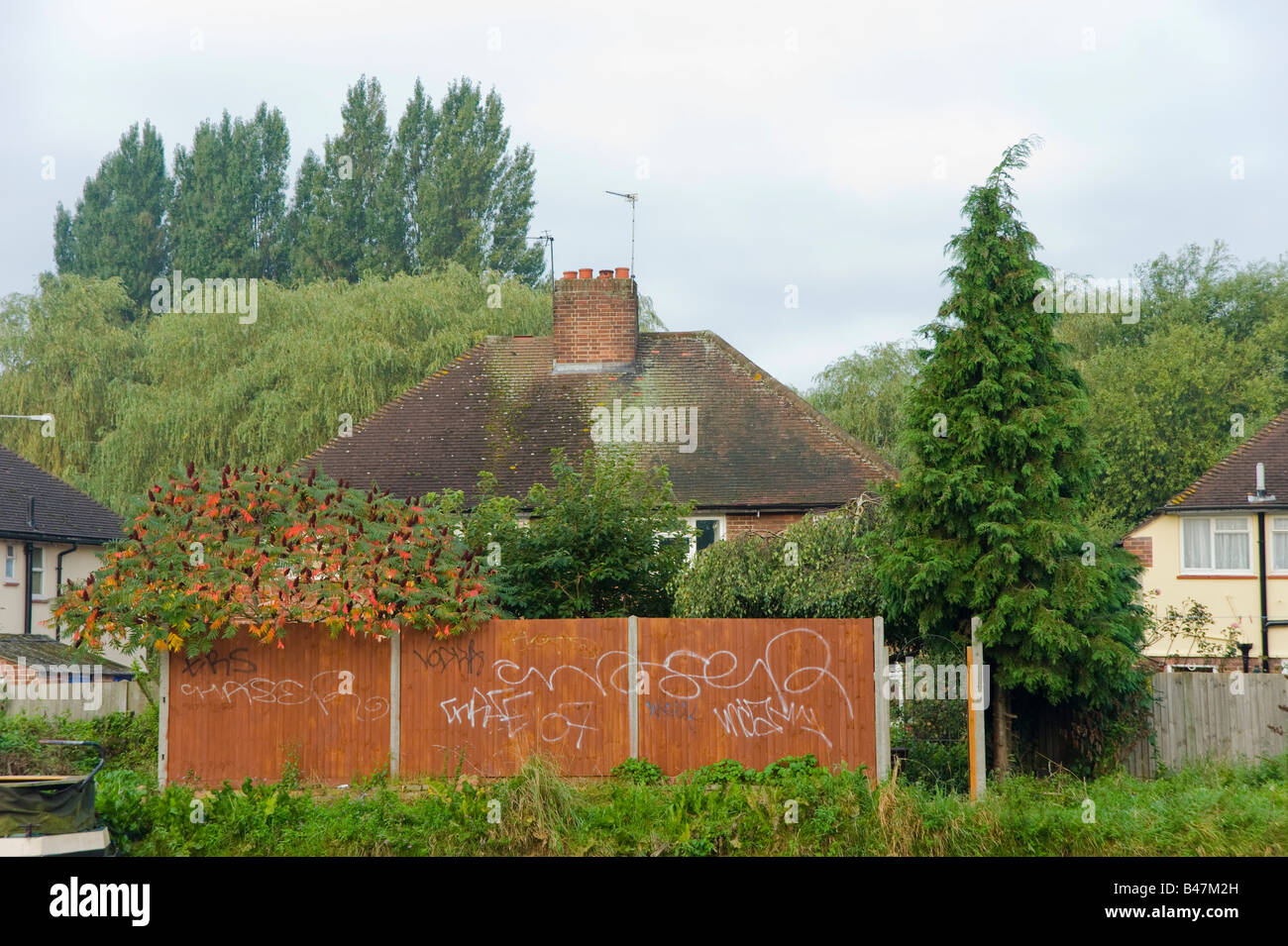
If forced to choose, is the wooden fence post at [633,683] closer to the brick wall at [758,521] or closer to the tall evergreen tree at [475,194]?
the brick wall at [758,521]

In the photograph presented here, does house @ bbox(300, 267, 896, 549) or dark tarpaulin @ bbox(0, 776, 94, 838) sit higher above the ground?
house @ bbox(300, 267, 896, 549)

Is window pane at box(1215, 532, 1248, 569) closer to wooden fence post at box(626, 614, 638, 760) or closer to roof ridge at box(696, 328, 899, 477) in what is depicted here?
roof ridge at box(696, 328, 899, 477)

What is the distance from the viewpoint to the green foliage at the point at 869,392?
39281 millimetres

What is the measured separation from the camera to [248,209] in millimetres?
56375

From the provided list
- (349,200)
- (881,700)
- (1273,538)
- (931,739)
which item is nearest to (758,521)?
(931,739)

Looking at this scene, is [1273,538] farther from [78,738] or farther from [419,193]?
[419,193]

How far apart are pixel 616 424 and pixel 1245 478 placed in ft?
48.2

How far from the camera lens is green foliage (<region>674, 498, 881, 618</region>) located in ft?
51.8

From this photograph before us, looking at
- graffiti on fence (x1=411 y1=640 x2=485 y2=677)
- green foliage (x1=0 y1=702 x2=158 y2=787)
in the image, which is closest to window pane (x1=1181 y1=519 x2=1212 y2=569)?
graffiti on fence (x1=411 y1=640 x2=485 y2=677)

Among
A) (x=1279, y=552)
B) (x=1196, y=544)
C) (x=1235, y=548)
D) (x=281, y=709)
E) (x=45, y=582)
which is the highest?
(x=1196, y=544)

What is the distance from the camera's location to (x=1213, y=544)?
2978 cm

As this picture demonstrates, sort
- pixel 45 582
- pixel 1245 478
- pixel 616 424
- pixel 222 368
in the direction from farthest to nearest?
1. pixel 222 368
2. pixel 45 582
3. pixel 1245 478
4. pixel 616 424

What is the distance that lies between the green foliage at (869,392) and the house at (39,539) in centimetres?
2118

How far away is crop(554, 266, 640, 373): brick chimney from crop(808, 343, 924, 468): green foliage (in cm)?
1310
